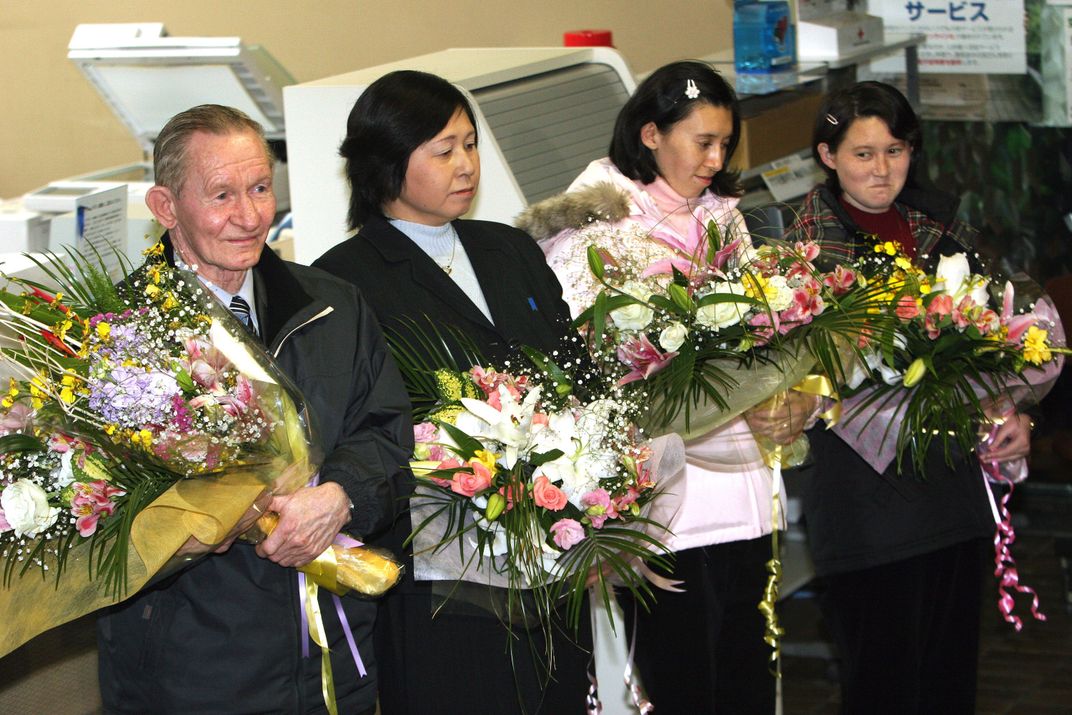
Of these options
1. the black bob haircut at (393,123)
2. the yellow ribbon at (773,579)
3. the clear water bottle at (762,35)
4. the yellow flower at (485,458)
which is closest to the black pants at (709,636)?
the yellow ribbon at (773,579)

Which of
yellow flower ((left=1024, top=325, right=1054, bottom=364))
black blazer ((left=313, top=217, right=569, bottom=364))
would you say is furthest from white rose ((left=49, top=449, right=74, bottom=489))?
yellow flower ((left=1024, top=325, right=1054, bottom=364))

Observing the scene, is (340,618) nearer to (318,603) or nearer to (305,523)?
(318,603)

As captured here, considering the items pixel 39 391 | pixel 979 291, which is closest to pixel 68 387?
pixel 39 391

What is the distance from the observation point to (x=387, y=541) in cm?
236

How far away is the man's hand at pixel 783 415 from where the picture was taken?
103 inches

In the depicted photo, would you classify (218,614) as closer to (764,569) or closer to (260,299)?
(260,299)

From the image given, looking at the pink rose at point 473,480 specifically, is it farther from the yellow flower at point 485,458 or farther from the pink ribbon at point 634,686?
the pink ribbon at point 634,686

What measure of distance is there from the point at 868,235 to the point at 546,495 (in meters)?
1.12

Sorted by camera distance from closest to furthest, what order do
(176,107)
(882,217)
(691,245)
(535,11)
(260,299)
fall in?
(260,299) < (691,245) < (882,217) < (176,107) < (535,11)

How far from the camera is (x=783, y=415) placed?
8.63 feet

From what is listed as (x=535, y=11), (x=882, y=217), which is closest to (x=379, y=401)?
(x=882, y=217)

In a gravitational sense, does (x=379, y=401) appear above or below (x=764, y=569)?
above

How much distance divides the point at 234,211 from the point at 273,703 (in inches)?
30.5

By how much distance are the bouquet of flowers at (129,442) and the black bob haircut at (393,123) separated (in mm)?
585
